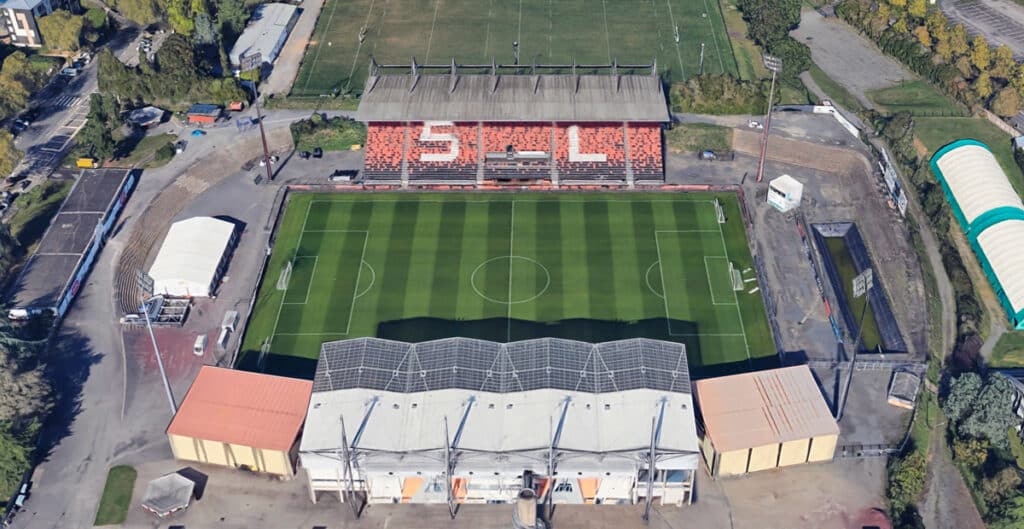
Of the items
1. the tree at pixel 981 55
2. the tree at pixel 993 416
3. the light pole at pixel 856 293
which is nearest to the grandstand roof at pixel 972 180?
the tree at pixel 981 55

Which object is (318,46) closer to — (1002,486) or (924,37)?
(924,37)

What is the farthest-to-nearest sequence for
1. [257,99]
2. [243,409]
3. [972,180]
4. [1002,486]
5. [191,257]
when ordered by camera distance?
[257,99]
[972,180]
[191,257]
[243,409]
[1002,486]

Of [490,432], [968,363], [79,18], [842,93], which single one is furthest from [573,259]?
[79,18]

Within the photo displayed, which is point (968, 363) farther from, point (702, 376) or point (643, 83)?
point (643, 83)

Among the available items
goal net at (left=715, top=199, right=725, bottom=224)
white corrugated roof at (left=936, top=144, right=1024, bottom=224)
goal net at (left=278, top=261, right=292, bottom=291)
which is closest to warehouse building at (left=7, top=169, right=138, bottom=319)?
goal net at (left=278, top=261, right=292, bottom=291)

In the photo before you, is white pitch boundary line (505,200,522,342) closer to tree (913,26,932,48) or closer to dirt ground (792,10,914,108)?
dirt ground (792,10,914,108)

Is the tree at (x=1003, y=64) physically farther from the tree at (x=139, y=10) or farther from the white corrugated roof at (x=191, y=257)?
the tree at (x=139, y=10)

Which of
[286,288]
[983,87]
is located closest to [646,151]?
[286,288]
